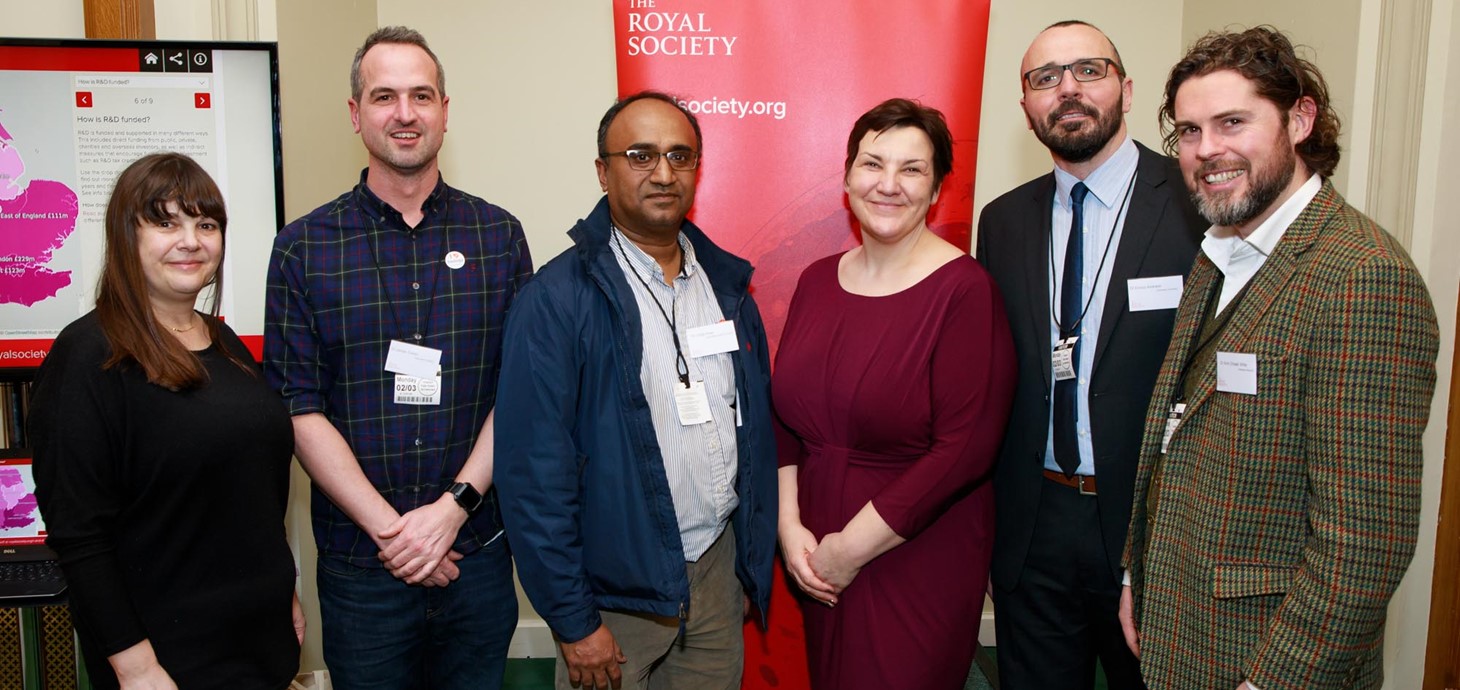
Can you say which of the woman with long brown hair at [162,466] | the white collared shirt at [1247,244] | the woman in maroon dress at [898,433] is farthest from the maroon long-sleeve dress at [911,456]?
the woman with long brown hair at [162,466]

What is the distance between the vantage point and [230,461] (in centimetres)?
166

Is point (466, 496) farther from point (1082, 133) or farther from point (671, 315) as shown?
point (1082, 133)

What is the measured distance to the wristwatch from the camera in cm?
204

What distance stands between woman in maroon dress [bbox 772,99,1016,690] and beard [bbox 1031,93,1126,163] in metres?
0.29

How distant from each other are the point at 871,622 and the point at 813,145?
5.64ft

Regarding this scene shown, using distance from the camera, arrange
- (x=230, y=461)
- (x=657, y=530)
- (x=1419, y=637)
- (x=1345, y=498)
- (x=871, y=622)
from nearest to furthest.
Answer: (x=1345, y=498)
(x=230, y=461)
(x=657, y=530)
(x=871, y=622)
(x=1419, y=637)

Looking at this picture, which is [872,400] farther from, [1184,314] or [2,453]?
[2,453]

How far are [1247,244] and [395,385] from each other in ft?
6.05

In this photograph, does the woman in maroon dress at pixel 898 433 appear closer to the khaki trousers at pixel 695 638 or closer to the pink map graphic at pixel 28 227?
the khaki trousers at pixel 695 638

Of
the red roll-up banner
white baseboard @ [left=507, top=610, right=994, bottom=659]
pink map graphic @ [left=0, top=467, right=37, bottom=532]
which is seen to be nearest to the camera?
pink map graphic @ [left=0, top=467, right=37, bottom=532]

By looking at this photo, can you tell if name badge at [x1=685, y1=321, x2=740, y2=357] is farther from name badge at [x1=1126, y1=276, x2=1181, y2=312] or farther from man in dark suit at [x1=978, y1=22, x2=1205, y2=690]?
name badge at [x1=1126, y1=276, x2=1181, y2=312]

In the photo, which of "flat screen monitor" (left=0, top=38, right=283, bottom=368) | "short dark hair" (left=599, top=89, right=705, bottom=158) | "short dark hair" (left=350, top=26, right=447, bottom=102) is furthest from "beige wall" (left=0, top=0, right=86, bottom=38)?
"short dark hair" (left=599, top=89, right=705, bottom=158)

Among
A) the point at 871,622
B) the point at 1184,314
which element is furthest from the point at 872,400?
the point at 1184,314

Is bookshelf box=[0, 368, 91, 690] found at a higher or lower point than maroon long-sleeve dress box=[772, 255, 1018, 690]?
lower
